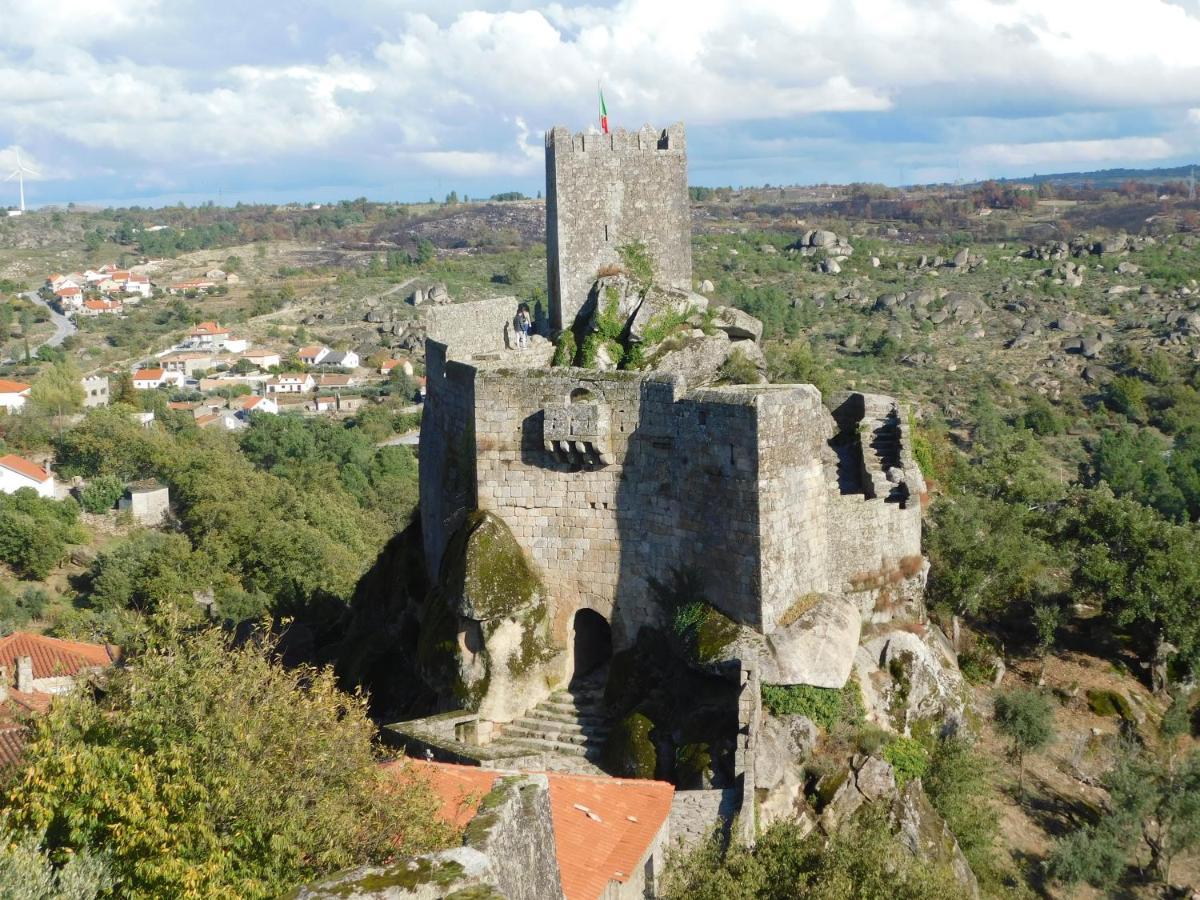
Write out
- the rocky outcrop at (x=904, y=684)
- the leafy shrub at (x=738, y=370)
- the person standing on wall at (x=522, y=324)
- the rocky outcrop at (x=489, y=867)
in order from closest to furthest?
the rocky outcrop at (x=489, y=867) < the rocky outcrop at (x=904, y=684) < the leafy shrub at (x=738, y=370) < the person standing on wall at (x=522, y=324)

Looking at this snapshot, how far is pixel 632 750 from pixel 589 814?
273cm

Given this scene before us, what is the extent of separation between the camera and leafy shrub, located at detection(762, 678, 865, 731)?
65.9 ft

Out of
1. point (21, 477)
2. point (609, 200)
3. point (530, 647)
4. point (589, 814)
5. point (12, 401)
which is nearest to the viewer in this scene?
point (589, 814)

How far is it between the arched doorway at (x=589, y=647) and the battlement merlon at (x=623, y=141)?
11.5 m

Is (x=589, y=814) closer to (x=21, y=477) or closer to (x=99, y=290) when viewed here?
(x=21, y=477)

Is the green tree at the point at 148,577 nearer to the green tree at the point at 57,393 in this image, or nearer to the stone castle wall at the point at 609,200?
the stone castle wall at the point at 609,200

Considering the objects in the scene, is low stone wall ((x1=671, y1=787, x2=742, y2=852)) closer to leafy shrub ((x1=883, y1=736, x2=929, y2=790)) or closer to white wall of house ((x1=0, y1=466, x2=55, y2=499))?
leafy shrub ((x1=883, y1=736, x2=929, y2=790))

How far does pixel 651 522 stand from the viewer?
22.1 metres

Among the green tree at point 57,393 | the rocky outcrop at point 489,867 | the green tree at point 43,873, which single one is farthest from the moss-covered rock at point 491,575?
the green tree at point 57,393

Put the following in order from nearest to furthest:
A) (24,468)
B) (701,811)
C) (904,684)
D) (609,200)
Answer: (701,811) → (904,684) → (609,200) → (24,468)

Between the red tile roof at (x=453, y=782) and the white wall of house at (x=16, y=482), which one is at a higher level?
the red tile roof at (x=453, y=782)

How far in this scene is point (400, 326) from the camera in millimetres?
141750

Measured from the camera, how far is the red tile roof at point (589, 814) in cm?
1622

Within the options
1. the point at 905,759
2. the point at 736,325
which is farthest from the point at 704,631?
the point at 736,325
